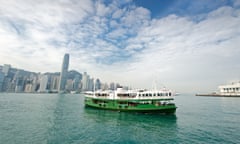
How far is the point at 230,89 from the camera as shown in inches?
5591

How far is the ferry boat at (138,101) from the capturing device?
34.4 m

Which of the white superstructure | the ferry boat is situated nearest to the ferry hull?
the ferry boat

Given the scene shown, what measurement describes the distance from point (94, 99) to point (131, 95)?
13.9m

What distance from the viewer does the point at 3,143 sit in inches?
621

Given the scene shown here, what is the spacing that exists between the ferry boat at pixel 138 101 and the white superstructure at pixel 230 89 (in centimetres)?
14185

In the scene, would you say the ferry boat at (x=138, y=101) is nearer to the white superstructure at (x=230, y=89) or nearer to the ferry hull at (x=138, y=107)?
the ferry hull at (x=138, y=107)

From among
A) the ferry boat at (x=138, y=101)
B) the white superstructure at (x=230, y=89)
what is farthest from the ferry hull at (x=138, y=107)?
the white superstructure at (x=230, y=89)

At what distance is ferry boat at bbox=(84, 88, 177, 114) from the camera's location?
34438mm

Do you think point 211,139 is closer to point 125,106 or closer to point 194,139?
point 194,139

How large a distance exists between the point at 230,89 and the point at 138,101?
155816mm

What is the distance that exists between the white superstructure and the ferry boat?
142 meters

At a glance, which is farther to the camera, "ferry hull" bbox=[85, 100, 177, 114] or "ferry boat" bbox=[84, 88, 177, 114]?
"ferry boat" bbox=[84, 88, 177, 114]

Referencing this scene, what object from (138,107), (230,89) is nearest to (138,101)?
(138,107)

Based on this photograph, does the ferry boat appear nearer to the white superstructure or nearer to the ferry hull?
the ferry hull
